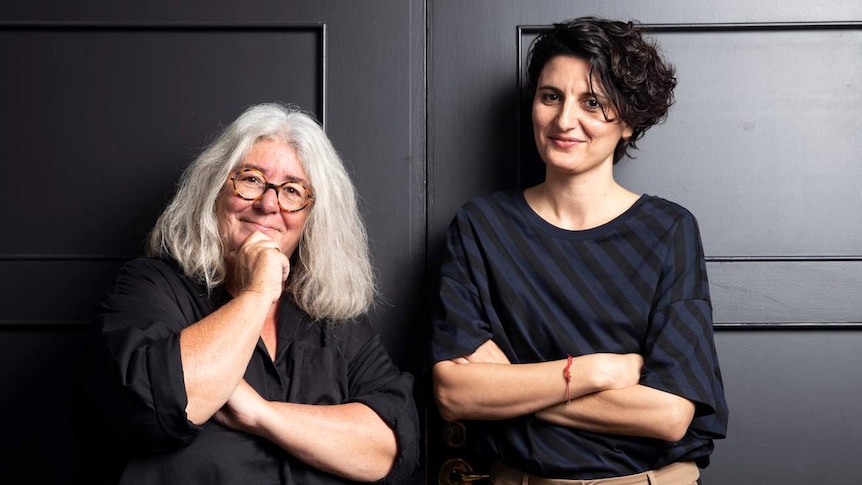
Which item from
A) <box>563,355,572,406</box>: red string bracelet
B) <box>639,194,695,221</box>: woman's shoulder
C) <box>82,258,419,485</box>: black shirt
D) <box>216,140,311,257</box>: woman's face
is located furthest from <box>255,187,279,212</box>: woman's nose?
<box>639,194,695,221</box>: woman's shoulder

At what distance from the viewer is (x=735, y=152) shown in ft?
6.86

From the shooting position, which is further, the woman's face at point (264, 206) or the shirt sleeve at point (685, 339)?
the woman's face at point (264, 206)

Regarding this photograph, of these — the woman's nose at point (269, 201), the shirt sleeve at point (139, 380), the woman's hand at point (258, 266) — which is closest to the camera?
the shirt sleeve at point (139, 380)

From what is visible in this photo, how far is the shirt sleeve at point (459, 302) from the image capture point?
179cm

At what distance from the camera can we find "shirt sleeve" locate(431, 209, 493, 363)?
1.79 meters

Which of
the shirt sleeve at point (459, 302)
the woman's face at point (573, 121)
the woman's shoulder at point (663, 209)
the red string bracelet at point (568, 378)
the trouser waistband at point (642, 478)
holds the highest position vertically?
the woman's face at point (573, 121)

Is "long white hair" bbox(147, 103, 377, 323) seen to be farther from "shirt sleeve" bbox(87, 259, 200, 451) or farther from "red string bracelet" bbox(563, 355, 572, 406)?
"red string bracelet" bbox(563, 355, 572, 406)

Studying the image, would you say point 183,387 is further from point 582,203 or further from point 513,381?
point 582,203

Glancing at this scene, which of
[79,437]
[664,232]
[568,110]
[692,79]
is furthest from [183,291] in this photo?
[692,79]

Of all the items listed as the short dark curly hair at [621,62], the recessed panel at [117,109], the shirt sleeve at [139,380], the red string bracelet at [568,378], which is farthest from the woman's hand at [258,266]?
the short dark curly hair at [621,62]

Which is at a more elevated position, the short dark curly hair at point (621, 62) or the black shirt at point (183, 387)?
the short dark curly hair at point (621, 62)

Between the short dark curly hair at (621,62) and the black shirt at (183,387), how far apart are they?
2.39ft

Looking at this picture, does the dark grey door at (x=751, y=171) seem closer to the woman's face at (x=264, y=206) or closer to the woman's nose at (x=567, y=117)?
the woman's nose at (x=567, y=117)

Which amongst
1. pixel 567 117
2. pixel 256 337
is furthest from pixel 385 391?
pixel 567 117
